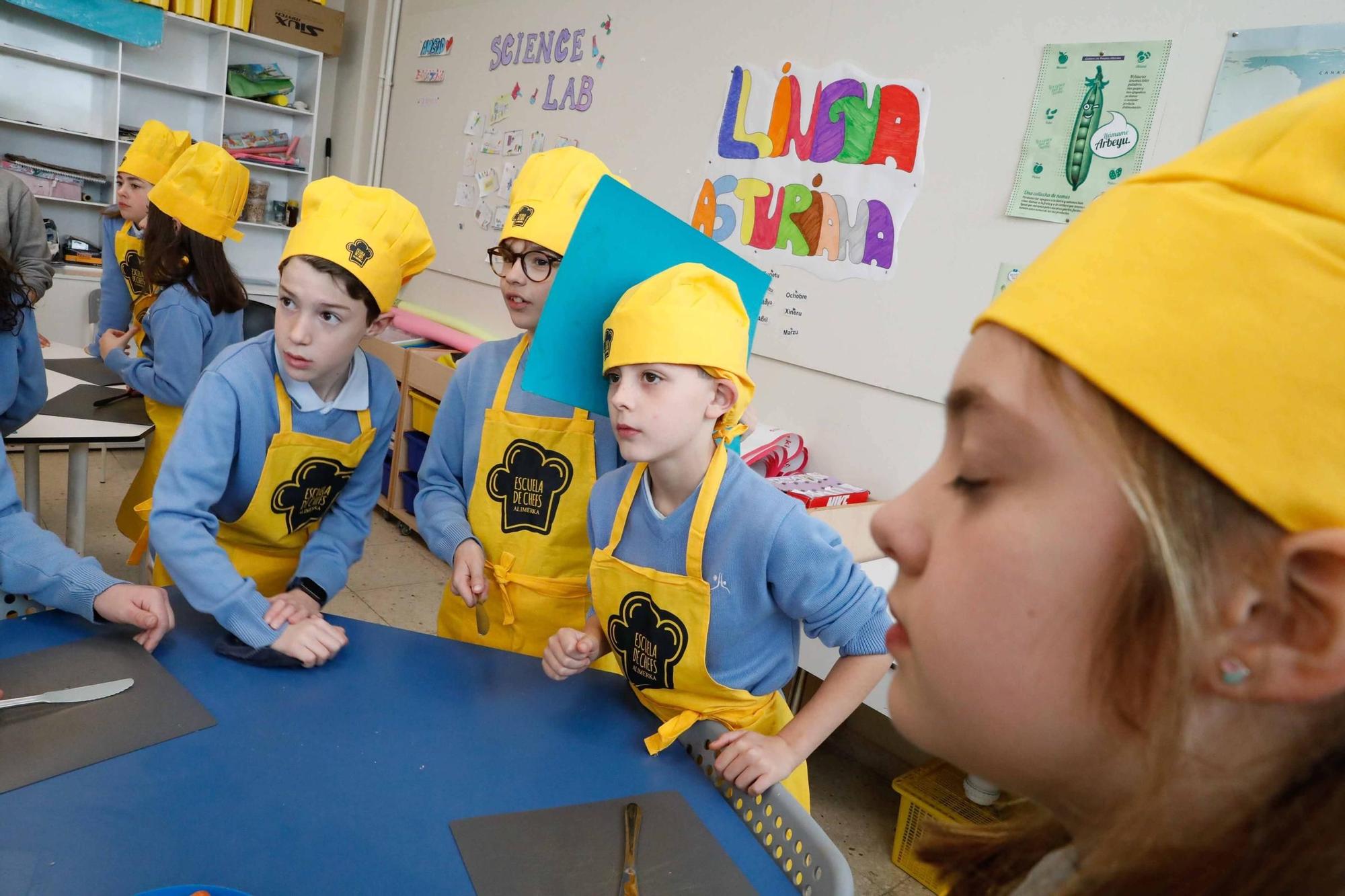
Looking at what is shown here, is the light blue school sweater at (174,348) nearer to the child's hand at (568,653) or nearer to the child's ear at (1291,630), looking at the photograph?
the child's hand at (568,653)

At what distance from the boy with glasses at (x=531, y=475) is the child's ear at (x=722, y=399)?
369 mm

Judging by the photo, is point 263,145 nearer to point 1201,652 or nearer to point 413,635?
point 413,635

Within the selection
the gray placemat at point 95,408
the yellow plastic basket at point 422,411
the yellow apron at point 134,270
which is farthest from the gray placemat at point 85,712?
the yellow plastic basket at point 422,411

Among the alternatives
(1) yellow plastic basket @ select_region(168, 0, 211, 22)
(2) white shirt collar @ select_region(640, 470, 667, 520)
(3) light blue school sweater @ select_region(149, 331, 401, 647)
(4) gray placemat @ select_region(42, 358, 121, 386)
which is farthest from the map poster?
(1) yellow plastic basket @ select_region(168, 0, 211, 22)

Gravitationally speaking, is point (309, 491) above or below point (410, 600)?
above

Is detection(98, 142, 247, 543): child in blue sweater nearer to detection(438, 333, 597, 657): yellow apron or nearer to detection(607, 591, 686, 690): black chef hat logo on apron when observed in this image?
detection(438, 333, 597, 657): yellow apron

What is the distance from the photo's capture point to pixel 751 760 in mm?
1012

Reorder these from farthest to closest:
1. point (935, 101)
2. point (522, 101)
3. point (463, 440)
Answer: point (522, 101) → point (935, 101) → point (463, 440)

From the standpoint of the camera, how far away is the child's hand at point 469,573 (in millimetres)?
1485

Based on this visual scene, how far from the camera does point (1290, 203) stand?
0.35 metres

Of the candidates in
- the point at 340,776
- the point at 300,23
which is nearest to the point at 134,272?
the point at 300,23

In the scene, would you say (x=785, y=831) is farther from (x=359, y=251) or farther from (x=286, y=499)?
(x=359, y=251)

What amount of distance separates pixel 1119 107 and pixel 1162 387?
201 centimetres

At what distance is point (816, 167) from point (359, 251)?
1.56 m
